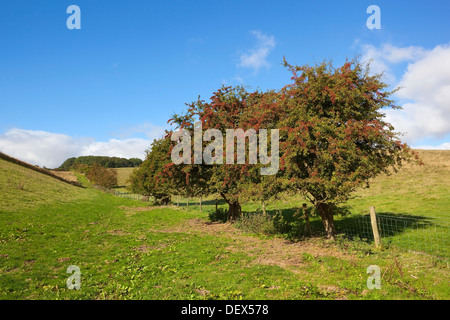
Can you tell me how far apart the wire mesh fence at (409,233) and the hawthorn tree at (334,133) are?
2345 millimetres

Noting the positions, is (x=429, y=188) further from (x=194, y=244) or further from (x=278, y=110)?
(x=194, y=244)

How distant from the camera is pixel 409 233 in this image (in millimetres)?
13219

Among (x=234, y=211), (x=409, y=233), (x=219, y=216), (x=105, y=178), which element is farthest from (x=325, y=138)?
(x=105, y=178)

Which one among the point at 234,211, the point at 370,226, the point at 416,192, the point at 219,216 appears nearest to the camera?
the point at 370,226

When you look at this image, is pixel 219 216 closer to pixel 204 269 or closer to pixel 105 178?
pixel 204 269

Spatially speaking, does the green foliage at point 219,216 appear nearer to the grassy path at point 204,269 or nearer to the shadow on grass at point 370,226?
the shadow on grass at point 370,226

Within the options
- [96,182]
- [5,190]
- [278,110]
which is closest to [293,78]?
[278,110]

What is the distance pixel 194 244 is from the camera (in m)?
13.6

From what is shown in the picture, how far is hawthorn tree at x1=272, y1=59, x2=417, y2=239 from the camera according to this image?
34.9ft

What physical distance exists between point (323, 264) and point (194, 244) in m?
6.78

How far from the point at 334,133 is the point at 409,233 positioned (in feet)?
23.8

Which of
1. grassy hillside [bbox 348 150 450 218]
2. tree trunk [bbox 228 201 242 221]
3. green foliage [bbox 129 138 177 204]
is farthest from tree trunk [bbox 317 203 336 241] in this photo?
green foliage [bbox 129 138 177 204]

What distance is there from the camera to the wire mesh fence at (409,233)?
35.9 feet

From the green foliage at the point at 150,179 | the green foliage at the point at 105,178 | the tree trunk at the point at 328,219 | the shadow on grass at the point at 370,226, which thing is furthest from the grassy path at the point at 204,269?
the green foliage at the point at 105,178
